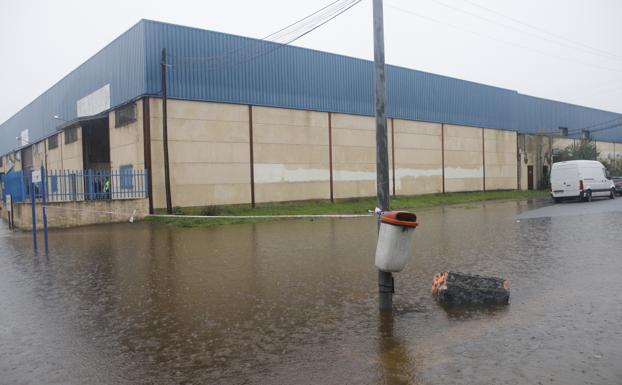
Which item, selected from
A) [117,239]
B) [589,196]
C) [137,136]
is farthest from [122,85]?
[589,196]

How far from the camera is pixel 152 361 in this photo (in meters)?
4.37

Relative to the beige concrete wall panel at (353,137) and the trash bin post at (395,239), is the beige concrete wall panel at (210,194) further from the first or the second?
the trash bin post at (395,239)

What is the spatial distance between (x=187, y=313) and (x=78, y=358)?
1.65 meters

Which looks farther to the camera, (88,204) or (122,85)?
(122,85)

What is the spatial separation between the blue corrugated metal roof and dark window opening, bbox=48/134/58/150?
131 centimetres

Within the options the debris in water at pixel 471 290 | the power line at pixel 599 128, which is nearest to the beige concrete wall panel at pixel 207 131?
the debris in water at pixel 471 290

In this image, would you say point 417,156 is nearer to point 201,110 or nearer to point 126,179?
point 201,110

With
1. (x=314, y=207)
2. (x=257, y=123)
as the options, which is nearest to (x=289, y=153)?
(x=257, y=123)

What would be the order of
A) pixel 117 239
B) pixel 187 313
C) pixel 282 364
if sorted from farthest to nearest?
1. pixel 117 239
2. pixel 187 313
3. pixel 282 364

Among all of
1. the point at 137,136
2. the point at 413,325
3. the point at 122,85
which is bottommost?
the point at 413,325

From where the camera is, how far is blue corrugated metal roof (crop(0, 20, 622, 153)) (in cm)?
2286

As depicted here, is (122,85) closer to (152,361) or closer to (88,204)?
(88,204)

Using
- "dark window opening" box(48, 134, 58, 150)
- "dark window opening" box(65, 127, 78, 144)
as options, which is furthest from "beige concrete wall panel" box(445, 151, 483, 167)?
"dark window opening" box(48, 134, 58, 150)

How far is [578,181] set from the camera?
25.8m
